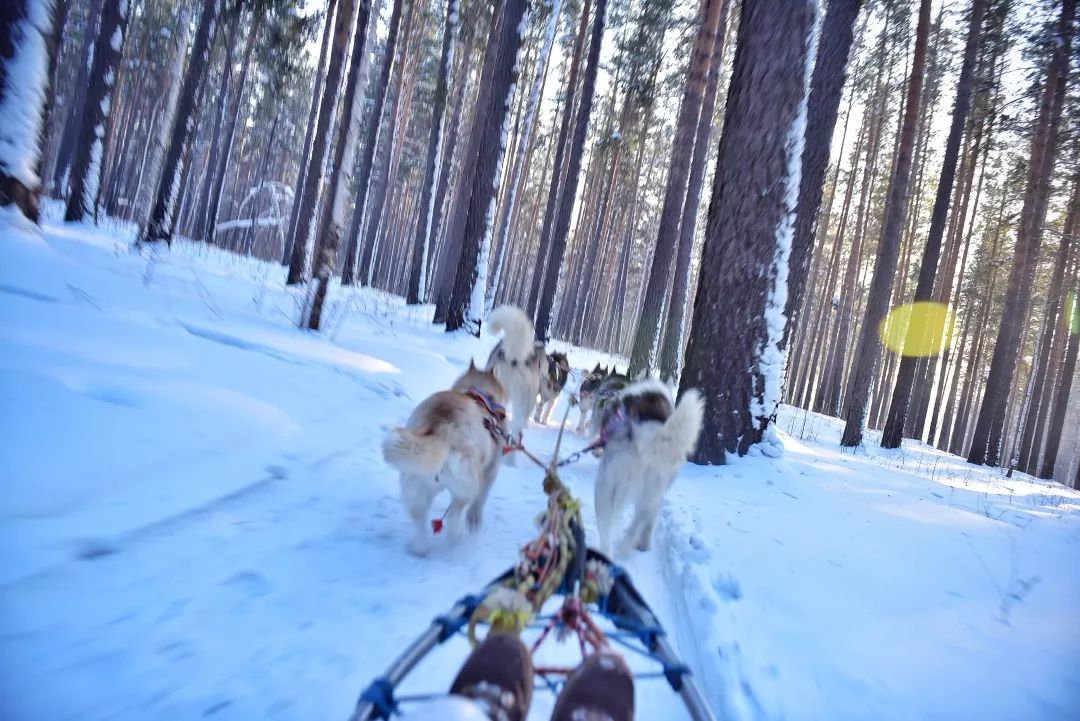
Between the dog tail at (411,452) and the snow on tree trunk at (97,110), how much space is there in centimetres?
1356

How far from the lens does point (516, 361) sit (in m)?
6.18

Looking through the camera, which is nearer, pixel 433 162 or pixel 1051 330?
pixel 433 162

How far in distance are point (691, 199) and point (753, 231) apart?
8.86 meters

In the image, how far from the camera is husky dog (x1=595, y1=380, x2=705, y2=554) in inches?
137

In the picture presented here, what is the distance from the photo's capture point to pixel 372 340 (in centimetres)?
885

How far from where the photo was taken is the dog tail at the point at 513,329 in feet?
17.2

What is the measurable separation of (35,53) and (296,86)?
29234 millimetres

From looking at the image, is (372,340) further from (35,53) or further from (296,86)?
(296,86)

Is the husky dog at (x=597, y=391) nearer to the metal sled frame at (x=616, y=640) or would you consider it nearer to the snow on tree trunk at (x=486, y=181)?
the metal sled frame at (x=616, y=640)

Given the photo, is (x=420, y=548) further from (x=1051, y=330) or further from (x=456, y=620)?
(x=1051, y=330)

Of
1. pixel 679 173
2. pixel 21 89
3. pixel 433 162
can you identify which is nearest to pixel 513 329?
pixel 21 89

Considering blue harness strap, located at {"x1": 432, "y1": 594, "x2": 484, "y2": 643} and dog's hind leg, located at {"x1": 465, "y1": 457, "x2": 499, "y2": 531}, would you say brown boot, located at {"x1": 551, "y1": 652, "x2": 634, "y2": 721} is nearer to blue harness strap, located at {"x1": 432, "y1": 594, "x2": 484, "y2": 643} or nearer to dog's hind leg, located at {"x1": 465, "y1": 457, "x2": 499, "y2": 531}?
blue harness strap, located at {"x1": 432, "y1": 594, "x2": 484, "y2": 643}

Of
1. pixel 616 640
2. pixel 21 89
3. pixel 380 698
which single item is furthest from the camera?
pixel 21 89

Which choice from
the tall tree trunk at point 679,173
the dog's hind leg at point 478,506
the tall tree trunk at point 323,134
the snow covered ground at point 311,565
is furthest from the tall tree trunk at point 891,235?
the tall tree trunk at point 323,134
